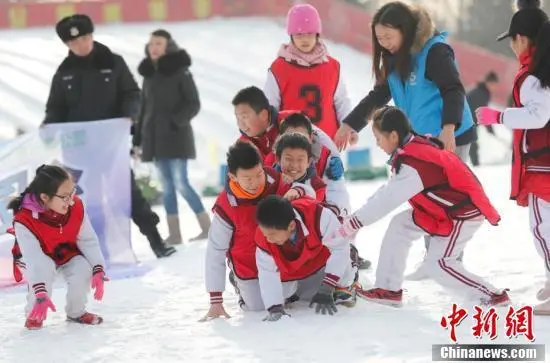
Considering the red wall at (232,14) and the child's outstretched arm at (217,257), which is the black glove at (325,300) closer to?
the child's outstretched arm at (217,257)

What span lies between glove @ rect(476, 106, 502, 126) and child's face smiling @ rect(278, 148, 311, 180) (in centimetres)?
82

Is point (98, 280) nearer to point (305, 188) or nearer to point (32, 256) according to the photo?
point (32, 256)

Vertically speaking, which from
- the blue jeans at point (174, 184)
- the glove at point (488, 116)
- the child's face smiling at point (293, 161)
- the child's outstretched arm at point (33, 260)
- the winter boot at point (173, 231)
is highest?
the glove at point (488, 116)

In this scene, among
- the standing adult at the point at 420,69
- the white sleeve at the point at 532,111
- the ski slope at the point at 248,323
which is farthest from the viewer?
the standing adult at the point at 420,69

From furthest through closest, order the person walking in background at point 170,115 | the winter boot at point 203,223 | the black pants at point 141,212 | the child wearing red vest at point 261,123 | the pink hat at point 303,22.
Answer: the winter boot at point 203,223
the person walking in background at point 170,115
the black pants at point 141,212
the pink hat at point 303,22
the child wearing red vest at point 261,123

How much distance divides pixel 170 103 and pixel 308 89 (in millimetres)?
1837

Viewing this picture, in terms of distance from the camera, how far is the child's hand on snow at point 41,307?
4832mm

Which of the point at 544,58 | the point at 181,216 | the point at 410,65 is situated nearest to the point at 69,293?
the point at 410,65

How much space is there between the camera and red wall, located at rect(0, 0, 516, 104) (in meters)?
20.4

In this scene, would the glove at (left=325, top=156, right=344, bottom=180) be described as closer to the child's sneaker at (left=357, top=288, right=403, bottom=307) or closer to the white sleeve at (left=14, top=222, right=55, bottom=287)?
the child's sneaker at (left=357, top=288, right=403, bottom=307)

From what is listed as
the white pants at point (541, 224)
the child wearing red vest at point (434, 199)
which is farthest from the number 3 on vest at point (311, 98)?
the white pants at point (541, 224)

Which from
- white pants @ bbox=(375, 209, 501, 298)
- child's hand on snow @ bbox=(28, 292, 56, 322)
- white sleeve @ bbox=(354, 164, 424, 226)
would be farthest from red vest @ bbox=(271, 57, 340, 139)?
child's hand on snow @ bbox=(28, 292, 56, 322)

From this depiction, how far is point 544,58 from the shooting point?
15.1ft

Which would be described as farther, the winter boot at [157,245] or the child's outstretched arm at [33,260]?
the winter boot at [157,245]
